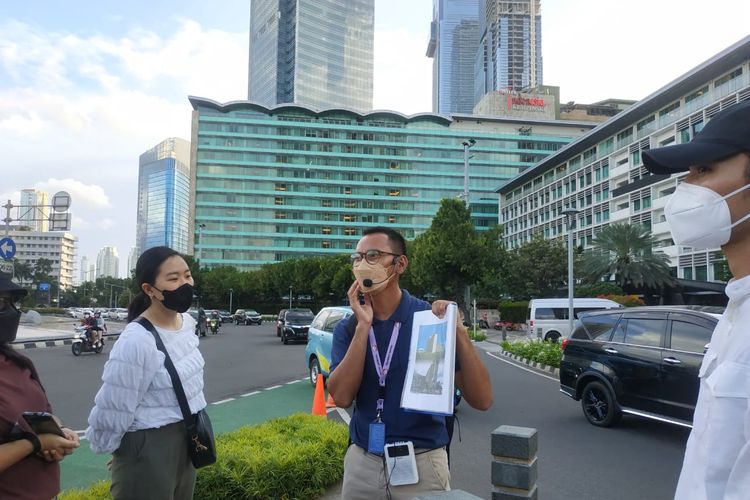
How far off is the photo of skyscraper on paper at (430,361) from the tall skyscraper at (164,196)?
12946 centimetres

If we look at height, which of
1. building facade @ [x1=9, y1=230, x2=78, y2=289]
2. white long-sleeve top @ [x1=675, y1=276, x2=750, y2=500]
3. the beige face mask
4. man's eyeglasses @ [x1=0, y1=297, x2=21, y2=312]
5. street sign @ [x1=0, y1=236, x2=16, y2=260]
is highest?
building facade @ [x1=9, y1=230, x2=78, y2=289]

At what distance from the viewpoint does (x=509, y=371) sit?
14.1 m

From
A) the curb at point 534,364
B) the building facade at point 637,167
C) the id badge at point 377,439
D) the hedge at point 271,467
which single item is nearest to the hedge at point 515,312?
the building facade at point 637,167

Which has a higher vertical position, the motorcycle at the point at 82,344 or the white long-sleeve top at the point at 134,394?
the white long-sleeve top at the point at 134,394

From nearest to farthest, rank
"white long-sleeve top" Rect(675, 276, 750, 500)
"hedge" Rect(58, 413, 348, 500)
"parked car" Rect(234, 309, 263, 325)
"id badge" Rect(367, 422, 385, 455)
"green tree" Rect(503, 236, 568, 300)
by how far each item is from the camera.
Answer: "white long-sleeve top" Rect(675, 276, 750, 500)
"id badge" Rect(367, 422, 385, 455)
"hedge" Rect(58, 413, 348, 500)
"green tree" Rect(503, 236, 568, 300)
"parked car" Rect(234, 309, 263, 325)

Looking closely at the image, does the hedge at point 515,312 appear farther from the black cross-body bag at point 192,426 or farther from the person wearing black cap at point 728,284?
the person wearing black cap at point 728,284

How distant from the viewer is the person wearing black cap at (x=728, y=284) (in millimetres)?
1150

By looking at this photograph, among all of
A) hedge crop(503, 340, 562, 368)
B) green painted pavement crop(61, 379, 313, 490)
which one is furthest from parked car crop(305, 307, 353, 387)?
hedge crop(503, 340, 562, 368)

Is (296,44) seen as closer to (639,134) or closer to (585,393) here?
(639,134)

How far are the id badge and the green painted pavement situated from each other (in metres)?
4.10

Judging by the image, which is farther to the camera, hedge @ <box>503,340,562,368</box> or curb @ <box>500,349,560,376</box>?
hedge @ <box>503,340,562,368</box>

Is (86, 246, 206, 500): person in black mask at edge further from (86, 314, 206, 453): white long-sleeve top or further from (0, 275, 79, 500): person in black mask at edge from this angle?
(0, 275, 79, 500): person in black mask at edge

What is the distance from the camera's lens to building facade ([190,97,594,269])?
9381cm

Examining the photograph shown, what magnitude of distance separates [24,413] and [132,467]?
2.02 feet
